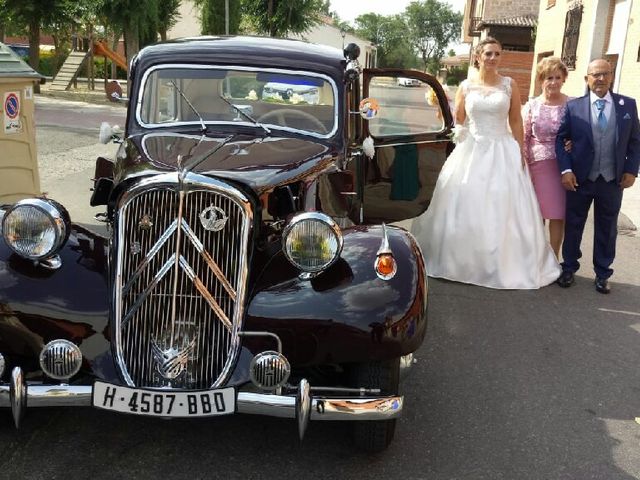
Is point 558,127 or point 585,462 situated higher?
point 558,127

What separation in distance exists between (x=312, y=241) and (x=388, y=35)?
374 ft

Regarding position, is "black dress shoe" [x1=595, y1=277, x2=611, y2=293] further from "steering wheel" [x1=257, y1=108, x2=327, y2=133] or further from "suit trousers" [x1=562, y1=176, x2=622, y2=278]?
"steering wheel" [x1=257, y1=108, x2=327, y2=133]

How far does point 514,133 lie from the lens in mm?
5852

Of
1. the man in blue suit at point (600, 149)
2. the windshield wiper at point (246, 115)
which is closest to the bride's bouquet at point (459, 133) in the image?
the man in blue suit at point (600, 149)

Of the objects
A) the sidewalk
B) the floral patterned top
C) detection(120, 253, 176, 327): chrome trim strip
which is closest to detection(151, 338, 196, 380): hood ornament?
detection(120, 253, 176, 327): chrome trim strip

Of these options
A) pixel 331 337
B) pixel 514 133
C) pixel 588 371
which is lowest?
pixel 588 371

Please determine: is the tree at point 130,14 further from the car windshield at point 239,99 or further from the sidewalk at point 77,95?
the car windshield at point 239,99

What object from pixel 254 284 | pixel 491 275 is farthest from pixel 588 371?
pixel 254 284

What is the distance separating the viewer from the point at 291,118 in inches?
160

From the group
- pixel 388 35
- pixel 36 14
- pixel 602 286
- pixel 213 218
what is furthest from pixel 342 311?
pixel 388 35

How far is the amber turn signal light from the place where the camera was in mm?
2943

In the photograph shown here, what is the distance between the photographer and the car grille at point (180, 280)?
279cm

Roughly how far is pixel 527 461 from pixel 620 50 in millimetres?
→ 15334

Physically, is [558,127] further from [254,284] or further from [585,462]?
[254,284]
